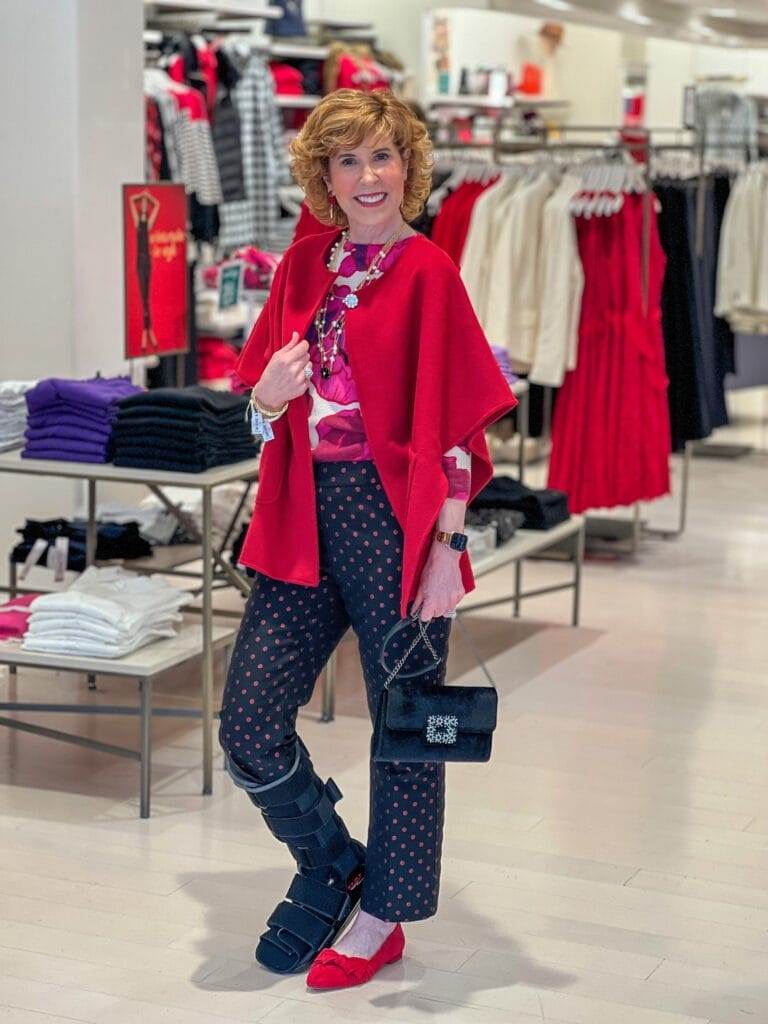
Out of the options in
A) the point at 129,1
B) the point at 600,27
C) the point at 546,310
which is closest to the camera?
the point at 129,1

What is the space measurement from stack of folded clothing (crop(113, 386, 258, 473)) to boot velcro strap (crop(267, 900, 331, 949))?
1.27 metres

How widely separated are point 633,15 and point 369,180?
23.3 feet

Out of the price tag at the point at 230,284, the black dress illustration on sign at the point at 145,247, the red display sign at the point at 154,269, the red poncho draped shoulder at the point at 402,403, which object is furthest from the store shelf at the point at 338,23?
the red poncho draped shoulder at the point at 402,403

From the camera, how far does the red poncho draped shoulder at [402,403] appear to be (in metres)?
2.80

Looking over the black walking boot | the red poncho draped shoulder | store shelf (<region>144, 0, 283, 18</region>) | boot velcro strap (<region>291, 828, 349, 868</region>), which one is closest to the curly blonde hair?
the red poncho draped shoulder

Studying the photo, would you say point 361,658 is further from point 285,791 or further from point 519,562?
point 519,562

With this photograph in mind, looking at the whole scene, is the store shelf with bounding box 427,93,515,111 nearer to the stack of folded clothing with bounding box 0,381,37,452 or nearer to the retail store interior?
the retail store interior

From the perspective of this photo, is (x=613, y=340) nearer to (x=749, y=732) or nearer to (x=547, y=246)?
(x=547, y=246)

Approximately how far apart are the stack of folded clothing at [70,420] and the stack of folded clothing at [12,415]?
123 mm

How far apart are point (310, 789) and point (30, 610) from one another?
1359mm

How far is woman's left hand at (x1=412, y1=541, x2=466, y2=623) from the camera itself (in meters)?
2.82

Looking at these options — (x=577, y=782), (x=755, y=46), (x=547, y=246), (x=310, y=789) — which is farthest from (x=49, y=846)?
(x=755, y=46)

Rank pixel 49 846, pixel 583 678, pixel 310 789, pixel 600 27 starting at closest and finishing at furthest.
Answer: pixel 310 789
pixel 49 846
pixel 583 678
pixel 600 27

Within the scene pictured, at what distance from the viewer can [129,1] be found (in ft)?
18.1
